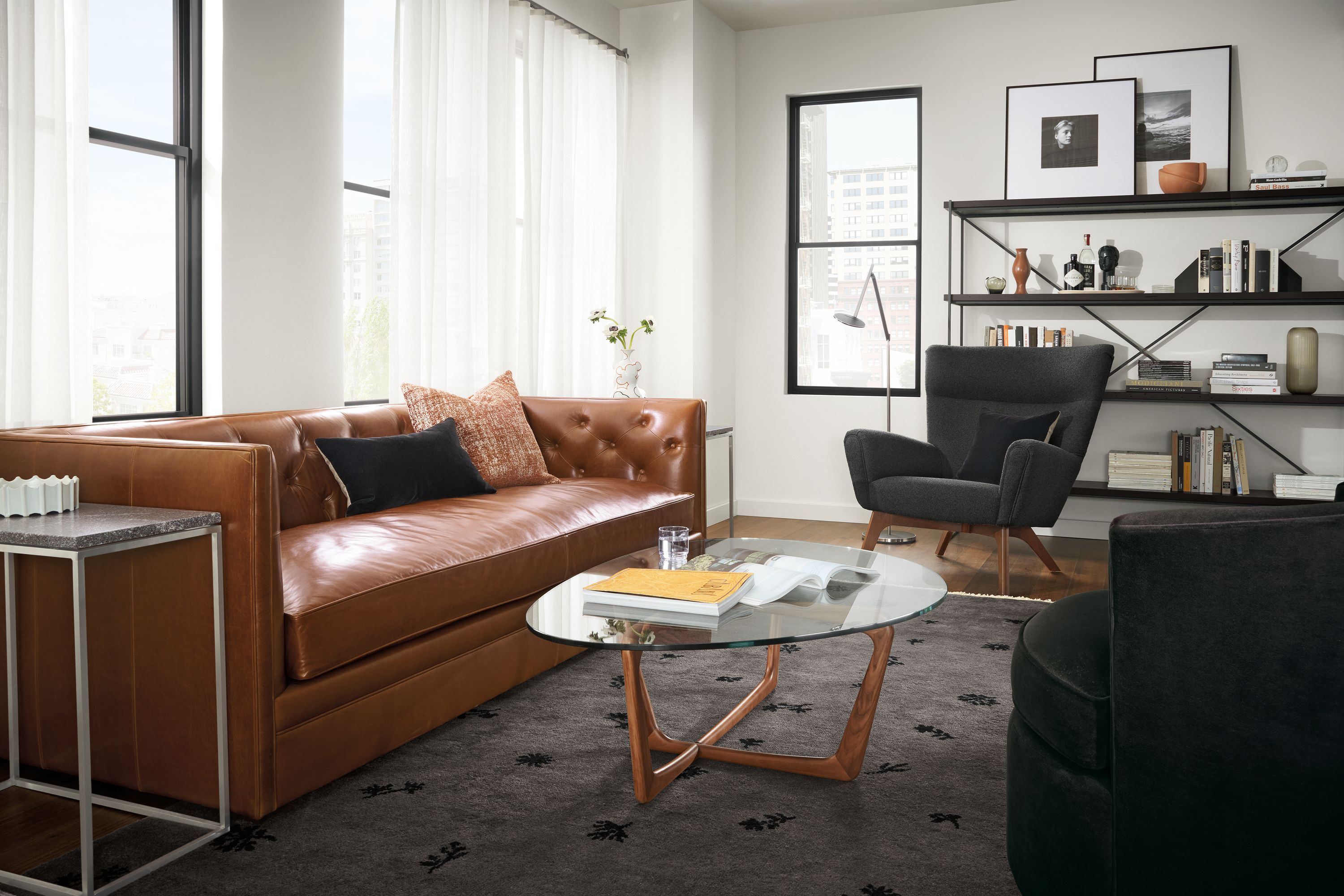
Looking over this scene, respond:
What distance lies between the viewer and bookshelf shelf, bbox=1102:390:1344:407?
14.9ft

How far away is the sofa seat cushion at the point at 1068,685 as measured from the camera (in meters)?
1.43

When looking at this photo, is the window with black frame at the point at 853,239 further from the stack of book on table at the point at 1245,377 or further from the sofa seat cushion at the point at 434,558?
the sofa seat cushion at the point at 434,558

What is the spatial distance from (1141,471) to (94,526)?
4485 millimetres

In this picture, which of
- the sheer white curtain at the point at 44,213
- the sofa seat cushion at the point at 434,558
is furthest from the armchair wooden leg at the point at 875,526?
the sheer white curtain at the point at 44,213

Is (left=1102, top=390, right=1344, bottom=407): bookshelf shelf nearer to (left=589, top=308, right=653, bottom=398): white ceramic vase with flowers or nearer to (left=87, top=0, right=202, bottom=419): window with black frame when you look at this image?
(left=589, top=308, right=653, bottom=398): white ceramic vase with flowers

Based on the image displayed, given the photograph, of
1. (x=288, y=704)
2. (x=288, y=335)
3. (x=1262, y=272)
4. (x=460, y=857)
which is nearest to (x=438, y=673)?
(x=288, y=704)

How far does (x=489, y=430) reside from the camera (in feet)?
11.5

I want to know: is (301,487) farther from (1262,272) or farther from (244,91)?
(1262,272)

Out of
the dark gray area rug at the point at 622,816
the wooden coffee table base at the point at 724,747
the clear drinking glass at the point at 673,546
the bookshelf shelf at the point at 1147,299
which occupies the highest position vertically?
the bookshelf shelf at the point at 1147,299

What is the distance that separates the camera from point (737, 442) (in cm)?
600

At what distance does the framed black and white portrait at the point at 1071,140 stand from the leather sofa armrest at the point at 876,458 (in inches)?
64.7

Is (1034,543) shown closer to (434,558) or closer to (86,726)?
(434,558)

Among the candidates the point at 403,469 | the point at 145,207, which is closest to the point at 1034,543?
the point at 403,469

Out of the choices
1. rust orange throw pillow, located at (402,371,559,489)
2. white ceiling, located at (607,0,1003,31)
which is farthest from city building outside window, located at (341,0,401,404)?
white ceiling, located at (607,0,1003,31)
